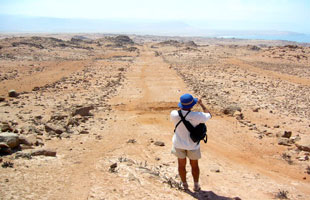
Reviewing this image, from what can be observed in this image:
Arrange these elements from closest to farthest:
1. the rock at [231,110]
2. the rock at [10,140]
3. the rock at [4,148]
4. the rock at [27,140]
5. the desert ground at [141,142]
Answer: the desert ground at [141,142] → the rock at [4,148] → the rock at [10,140] → the rock at [27,140] → the rock at [231,110]

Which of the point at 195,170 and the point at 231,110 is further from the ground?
the point at 195,170

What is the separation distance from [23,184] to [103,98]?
31.4 feet

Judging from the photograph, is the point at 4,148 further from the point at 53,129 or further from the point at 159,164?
the point at 159,164

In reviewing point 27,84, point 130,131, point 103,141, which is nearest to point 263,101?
point 130,131

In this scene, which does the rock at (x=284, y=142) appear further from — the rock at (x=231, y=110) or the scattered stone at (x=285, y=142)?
the rock at (x=231, y=110)

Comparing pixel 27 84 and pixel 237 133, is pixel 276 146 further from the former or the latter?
pixel 27 84

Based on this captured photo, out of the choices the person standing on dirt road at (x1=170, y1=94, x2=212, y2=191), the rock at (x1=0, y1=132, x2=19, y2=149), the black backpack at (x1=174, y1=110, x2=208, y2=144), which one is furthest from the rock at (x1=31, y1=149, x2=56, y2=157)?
the black backpack at (x1=174, y1=110, x2=208, y2=144)

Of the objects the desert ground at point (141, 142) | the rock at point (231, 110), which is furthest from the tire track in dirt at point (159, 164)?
the rock at point (231, 110)

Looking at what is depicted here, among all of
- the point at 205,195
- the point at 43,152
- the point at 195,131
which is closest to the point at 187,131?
the point at 195,131

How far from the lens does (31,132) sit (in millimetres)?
8148

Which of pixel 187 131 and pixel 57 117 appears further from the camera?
pixel 57 117

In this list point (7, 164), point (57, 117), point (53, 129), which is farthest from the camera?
point (57, 117)

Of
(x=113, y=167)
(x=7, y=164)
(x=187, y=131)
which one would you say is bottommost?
(x=113, y=167)

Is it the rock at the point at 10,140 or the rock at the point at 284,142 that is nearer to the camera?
the rock at the point at 10,140
